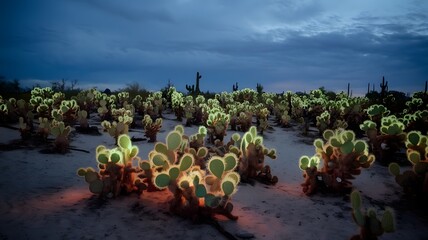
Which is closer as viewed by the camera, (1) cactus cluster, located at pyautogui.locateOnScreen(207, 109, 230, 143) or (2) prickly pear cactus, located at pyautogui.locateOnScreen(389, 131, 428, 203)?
(2) prickly pear cactus, located at pyautogui.locateOnScreen(389, 131, 428, 203)

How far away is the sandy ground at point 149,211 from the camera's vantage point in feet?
7.57

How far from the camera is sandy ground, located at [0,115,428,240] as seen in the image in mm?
2309

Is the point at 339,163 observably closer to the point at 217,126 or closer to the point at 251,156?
the point at 251,156

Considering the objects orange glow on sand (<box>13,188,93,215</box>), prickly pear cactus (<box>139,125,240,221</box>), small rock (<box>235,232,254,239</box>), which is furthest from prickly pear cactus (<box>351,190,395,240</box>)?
orange glow on sand (<box>13,188,93,215</box>)

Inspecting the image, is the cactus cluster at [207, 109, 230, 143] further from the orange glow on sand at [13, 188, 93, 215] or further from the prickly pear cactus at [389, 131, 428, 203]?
the prickly pear cactus at [389, 131, 428, 203]

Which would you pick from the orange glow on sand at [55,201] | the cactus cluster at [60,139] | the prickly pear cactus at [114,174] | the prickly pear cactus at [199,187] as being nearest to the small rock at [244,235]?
the prickly pear cactus at [199,187]

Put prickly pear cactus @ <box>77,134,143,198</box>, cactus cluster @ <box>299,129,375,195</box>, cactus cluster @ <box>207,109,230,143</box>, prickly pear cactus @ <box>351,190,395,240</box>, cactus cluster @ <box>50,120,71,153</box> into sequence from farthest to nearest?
cactus cluster @ <box>207,109,230,143</box>, cactus cluster @ <box>50,120,71,153</box>, cactus cluster @ <box>299,129,375,195</box>, prickly pear cactus @ <box>77,134,143,198</box>, prickly pear cactus @ <box>351,190,395,240</box>

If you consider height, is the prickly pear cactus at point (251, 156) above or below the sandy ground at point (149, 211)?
above

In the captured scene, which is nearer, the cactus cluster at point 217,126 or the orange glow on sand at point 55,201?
the orange glow on sand at point 55,201

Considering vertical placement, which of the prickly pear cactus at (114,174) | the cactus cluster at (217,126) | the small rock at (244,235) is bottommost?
the small rock at (244,235)

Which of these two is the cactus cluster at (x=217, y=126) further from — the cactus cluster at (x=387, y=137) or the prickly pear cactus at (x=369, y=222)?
the prickly pear cactus at (x=369, y=222)

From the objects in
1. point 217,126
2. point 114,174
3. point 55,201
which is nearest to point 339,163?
point 114,174

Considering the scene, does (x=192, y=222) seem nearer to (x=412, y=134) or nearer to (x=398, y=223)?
(x=398, y=223)

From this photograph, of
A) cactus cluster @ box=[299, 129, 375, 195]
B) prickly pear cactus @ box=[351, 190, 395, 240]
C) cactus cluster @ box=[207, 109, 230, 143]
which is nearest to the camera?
prickly pear cactus @ box=[351, 190, 395, 240]
